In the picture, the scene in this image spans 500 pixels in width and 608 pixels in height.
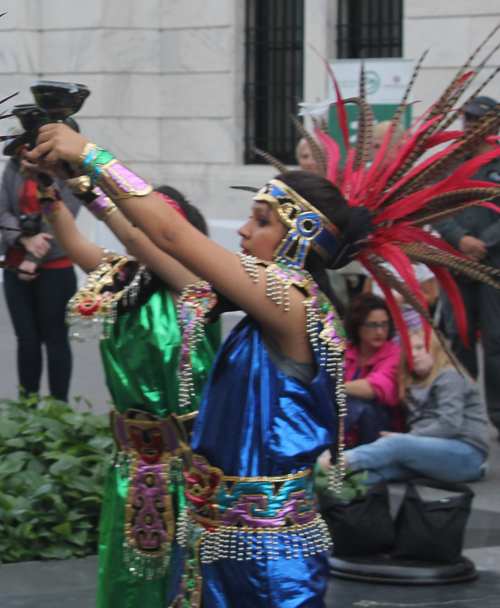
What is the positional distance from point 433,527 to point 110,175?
2465 mm

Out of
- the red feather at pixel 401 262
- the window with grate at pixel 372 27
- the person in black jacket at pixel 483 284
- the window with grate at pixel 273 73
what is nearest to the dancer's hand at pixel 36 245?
the person in black jacket at pixel 483 284

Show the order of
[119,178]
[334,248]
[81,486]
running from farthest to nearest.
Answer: [81,486]
[334,248]
[119,178]

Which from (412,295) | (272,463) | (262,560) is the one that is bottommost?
(262,560)

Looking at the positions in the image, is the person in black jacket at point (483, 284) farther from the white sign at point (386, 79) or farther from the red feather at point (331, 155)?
the red feather at point (331, 155)

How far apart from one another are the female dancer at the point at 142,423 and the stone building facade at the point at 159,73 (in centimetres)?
795

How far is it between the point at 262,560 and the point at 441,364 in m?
3.15

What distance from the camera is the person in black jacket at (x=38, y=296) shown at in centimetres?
592

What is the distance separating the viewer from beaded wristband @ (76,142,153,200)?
2.18 m

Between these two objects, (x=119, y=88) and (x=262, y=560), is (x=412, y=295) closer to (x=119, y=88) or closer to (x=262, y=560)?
(x=262, y=560)

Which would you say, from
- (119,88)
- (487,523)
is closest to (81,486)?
(487,523)

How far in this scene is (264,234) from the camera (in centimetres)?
242

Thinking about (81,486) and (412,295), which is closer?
(412,295)

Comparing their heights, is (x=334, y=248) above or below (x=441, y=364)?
above

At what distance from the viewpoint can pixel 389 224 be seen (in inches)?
106
